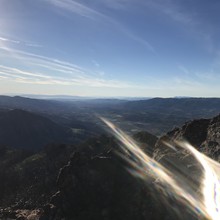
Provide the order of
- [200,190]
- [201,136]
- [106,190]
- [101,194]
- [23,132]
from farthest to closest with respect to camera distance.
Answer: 1. [23,132]
2. [201,136]
3. [106,190]
4. [101,194]
5. [200,190]

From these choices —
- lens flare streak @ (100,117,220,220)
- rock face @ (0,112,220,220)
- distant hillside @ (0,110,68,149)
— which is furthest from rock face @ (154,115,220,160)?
distant hillside @ (0,110,68,149)

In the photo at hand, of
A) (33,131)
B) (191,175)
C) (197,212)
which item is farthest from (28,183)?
(33,131)

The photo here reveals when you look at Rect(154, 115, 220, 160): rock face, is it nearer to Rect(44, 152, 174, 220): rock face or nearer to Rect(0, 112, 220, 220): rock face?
Rect(0, 112, 220, 220): rock face

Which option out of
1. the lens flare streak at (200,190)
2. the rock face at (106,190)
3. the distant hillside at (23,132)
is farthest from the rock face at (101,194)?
the distant hillside at (23,132)

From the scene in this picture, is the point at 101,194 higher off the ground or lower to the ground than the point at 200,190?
lower

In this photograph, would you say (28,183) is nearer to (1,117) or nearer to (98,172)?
(98,172)

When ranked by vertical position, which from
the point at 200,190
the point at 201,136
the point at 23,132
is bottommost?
the point at 23,132

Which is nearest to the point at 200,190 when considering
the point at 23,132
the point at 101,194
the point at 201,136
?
the point at 101,194

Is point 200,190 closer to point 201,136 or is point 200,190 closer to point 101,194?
point 101,194
